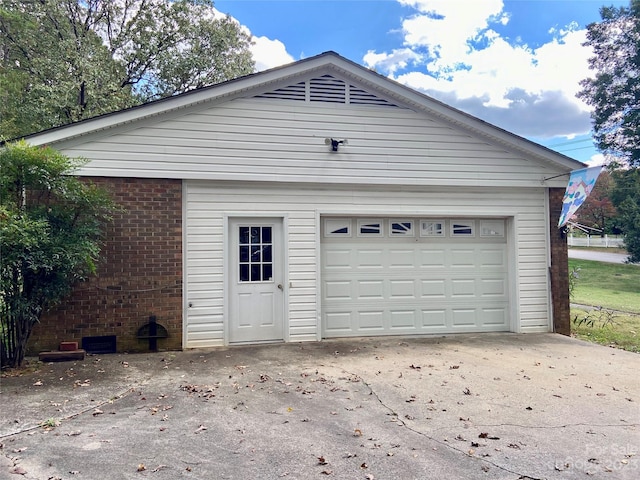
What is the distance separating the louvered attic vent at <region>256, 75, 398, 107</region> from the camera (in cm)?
743

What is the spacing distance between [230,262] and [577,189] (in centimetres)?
593

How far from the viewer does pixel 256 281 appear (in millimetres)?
7363

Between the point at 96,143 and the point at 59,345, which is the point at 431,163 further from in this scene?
the point at 59,345

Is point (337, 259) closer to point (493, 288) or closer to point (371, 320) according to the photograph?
point (371, 320)

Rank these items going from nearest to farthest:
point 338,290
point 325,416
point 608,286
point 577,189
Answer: point 325,416 < point 577,189 < point 338,290 < point 608,286

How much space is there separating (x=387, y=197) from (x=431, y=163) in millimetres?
988

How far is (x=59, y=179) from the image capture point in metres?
5.68

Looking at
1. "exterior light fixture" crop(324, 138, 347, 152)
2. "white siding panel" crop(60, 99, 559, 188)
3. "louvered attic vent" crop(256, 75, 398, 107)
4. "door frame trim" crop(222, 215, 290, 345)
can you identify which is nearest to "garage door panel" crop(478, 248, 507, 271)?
"white siding panel" crop(60, 99, 559, 188)

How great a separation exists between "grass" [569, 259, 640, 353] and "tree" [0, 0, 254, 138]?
1513 cm

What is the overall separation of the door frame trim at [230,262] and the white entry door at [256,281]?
0.13ft

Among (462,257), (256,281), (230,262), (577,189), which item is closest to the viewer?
(230,262)

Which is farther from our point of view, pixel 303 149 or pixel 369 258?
pixel 369 258

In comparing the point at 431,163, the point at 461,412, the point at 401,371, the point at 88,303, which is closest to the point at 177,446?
the point at 461,412

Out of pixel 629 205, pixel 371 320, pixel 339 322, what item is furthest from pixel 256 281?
pixel 629 205
